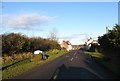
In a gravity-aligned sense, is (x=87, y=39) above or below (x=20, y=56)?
above

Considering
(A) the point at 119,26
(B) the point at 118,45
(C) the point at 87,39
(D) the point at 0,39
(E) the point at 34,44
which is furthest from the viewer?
(C) the point at 87,39

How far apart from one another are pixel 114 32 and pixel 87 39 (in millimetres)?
137268

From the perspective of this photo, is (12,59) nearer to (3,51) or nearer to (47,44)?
(3,51)

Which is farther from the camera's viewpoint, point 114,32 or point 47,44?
point 47,44

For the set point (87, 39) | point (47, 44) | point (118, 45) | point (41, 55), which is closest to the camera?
point (118, 45)

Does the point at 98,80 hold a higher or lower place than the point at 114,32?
lower

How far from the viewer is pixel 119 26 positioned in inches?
1235

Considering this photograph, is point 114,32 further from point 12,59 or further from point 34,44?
point 34,44

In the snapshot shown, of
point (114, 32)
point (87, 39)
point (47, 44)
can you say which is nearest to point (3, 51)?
point (114, 32)

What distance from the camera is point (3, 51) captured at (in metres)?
37.9

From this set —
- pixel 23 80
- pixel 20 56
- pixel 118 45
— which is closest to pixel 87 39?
pixel 20 56

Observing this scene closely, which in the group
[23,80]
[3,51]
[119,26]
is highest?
[119,26]

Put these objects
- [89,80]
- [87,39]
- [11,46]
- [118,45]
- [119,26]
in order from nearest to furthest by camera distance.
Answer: [89,80], [118,45], [119,26], [11,46], [87,39]

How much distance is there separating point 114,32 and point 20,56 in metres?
17.2
